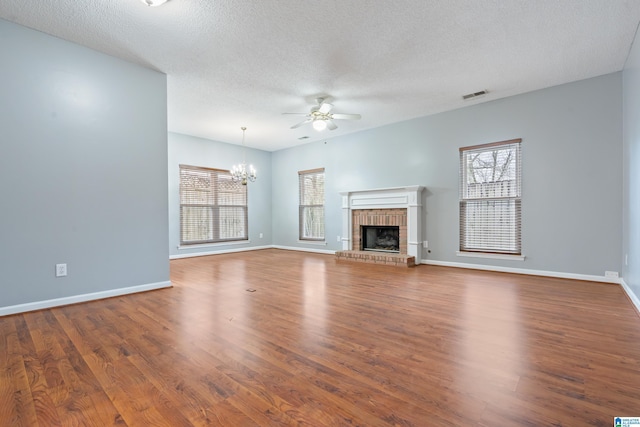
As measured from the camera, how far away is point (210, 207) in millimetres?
7387

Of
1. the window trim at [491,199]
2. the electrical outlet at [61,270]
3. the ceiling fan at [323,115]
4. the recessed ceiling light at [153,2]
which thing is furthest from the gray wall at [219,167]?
the window trim at [491,199]

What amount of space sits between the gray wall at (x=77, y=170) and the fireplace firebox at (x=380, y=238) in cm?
412

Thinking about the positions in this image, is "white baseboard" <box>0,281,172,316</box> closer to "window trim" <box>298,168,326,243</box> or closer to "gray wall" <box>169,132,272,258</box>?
"gray wall" <box>169,132,272,258</box>

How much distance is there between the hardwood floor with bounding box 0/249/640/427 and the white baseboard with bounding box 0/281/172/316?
0.55 feet

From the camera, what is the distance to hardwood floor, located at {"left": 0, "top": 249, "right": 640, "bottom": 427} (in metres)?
1.47

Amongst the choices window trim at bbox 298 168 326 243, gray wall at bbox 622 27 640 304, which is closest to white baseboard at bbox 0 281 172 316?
window trim at bbox 298 168 326 243

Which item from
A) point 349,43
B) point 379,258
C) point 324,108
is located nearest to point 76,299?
point 324,108

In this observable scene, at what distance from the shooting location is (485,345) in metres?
2.20

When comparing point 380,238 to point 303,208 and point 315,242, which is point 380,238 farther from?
point 303,208

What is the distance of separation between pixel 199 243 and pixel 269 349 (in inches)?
220

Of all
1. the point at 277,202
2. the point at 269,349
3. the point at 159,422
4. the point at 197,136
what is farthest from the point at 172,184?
the point at 159,422

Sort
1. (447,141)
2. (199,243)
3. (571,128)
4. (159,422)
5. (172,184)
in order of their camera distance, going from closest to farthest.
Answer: (159,422) < (571,128) < (447,141) < (172,184) < (199,243)

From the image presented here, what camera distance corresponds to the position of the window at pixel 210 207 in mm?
6957

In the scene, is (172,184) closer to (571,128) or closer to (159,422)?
(159,422)
